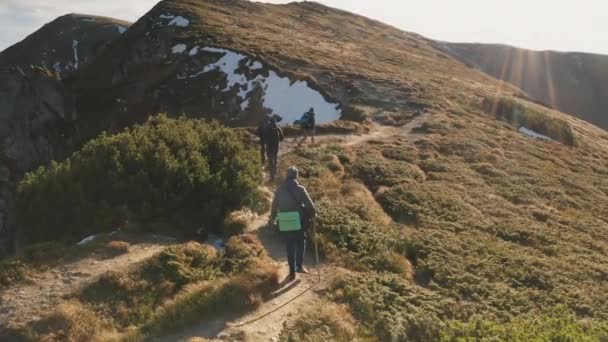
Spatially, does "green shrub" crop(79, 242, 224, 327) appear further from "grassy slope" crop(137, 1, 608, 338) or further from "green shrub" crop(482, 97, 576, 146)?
"green shrub" crop(482, 97, 576, 146)

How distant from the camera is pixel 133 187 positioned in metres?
14.4

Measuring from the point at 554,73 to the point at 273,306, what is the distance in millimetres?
152821

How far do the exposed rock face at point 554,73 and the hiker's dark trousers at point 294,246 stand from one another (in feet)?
410

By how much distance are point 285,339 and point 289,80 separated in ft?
134

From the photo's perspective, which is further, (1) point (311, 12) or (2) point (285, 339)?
(1) point (311, 12)

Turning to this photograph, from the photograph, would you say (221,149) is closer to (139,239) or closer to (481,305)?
(139,239)

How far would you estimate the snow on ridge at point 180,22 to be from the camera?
63375 mm

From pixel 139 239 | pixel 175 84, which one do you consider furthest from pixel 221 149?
pixel 175 84

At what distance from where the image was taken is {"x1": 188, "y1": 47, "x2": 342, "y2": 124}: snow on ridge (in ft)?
146

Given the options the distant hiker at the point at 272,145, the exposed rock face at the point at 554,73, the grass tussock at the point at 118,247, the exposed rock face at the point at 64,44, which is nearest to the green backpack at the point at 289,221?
the grass tussock at the point at 118,247

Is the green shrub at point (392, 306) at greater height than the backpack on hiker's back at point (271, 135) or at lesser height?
lesser

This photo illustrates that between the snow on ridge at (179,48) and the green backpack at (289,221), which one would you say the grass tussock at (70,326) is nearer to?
the green backpack at (289,221)

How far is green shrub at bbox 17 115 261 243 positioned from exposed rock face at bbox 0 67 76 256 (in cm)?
3235

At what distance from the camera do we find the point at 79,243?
1263cm
